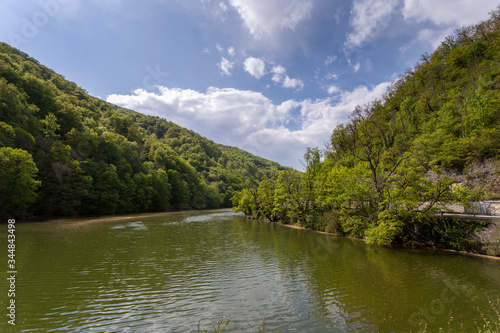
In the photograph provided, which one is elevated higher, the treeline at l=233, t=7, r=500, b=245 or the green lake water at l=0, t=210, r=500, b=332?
the treeline at l=233, t=7, r=500, b=245

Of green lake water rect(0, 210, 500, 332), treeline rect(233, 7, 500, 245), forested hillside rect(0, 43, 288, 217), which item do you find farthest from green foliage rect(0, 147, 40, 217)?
treeline rect(233, 7, 500, 245)

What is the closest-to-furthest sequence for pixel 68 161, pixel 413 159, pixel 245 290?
1. pixel 245 290
2. pixel 413 159
3. pixel 68 161

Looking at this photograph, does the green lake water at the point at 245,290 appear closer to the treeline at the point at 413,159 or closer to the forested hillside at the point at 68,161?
the treeline at the point at 413,159

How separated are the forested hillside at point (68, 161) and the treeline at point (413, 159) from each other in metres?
36.0

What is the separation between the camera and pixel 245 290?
10.9m

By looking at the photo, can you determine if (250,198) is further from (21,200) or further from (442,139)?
(21,200)

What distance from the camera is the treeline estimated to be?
19.7 m

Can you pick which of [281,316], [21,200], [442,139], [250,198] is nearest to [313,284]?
[281,316]

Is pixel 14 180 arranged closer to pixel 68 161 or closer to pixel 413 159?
pixel 68 161

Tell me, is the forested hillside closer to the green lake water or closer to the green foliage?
the green foliage

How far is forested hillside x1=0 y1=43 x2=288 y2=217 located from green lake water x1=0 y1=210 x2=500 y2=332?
27386 mm

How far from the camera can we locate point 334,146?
60.0 m

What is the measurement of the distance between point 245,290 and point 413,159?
89.8 feet

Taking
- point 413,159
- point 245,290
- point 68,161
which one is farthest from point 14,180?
point 413,159
